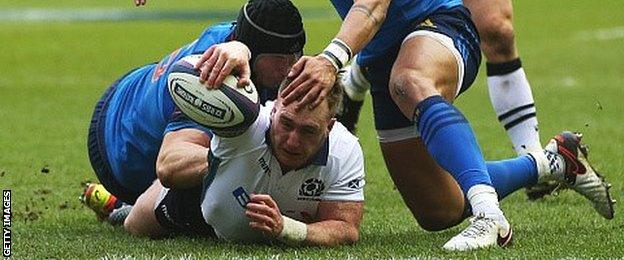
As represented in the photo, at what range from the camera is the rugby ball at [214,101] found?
19.7 feet

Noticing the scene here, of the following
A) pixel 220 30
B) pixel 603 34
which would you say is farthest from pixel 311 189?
pixel 603 34

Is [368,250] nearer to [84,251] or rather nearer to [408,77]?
Answer: [408,77]

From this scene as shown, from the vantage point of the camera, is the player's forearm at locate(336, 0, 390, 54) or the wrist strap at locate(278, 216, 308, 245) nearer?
the player's forearm at locate(336, 0, 390, 54)

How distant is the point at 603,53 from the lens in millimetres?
24078

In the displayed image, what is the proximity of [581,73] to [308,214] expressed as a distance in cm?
1480

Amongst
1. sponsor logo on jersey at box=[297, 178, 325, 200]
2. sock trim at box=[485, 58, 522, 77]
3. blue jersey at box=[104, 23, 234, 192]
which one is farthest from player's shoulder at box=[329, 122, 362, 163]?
sock trim at box=[485, 58, 522, 77]

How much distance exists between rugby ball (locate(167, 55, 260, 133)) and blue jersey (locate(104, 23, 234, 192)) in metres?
0.97

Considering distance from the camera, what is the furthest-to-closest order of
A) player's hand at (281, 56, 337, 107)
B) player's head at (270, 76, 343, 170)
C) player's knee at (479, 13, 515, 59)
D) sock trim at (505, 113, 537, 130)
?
1. sock trim at (505, 113, 537, 130)
2. player's knee at (479, 13, 515, 59)
3. player's head at (270, 76, 343, 170)
4. player's hand at (281, 56, 337, 107)

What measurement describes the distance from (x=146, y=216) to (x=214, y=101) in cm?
132

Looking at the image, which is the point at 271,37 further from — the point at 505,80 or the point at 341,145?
the point at 505,80

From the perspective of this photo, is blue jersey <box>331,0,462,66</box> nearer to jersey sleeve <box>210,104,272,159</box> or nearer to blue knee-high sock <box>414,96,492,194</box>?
blue knee-high sock <box>414,96,492,194</box>

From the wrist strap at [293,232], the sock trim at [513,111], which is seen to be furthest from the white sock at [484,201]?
the sock trim at [513,111]

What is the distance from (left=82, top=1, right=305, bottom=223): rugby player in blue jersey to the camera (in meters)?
6.67

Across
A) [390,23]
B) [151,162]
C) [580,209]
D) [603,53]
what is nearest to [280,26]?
[390,23]
